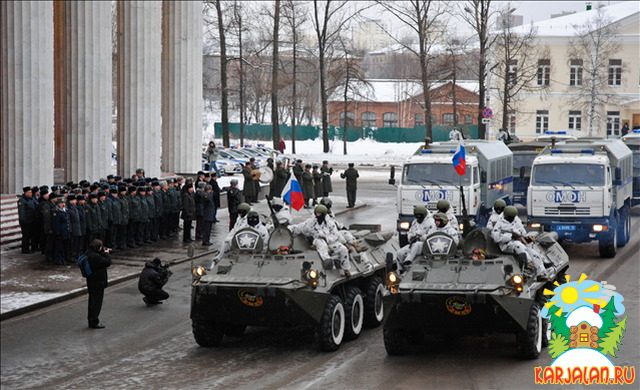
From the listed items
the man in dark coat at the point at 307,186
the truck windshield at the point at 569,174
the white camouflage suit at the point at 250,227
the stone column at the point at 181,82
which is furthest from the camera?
the stone column at the point at 181,82

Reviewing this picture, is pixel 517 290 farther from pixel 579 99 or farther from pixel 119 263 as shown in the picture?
pixel 579 99

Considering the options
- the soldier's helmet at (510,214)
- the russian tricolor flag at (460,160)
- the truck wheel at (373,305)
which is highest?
the russian tricolor flag at (460,160)

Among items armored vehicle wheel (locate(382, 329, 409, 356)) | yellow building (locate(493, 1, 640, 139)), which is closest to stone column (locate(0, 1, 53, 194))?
armored vehicle wheel (locate(382, 329, 409, 356))

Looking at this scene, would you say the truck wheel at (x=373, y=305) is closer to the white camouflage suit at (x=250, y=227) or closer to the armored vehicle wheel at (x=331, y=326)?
the armored vehicle wheel at (x=331, y=326)

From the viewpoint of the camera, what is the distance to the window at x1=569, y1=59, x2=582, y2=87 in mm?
58156

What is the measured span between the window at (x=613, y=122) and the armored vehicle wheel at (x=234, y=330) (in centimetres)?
5066

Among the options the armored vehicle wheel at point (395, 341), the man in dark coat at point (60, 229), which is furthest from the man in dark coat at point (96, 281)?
the man in dark coat at point (60, 229)

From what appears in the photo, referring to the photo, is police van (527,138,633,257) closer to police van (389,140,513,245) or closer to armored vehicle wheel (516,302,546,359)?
police van (389,140,513,245)

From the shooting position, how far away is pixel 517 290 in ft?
36.3

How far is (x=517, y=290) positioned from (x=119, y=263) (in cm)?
1098

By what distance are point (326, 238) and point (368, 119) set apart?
8039cm

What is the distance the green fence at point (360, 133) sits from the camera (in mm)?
76812

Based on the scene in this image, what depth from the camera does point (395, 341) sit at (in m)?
11.5

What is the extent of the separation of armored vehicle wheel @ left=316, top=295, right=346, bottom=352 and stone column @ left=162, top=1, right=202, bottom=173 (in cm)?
2203
